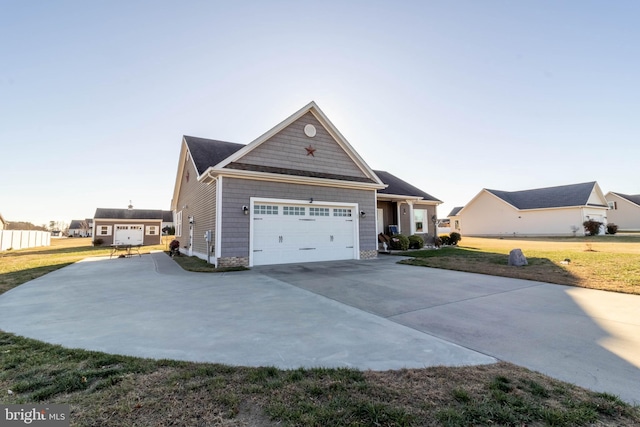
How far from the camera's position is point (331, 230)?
1300cm

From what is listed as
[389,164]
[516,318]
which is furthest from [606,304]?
[389,164]

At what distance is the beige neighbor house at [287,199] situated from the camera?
1076 centimetres

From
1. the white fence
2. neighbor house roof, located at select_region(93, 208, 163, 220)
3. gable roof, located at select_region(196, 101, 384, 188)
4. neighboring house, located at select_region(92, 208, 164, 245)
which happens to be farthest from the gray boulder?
neighbor house roof, located at select_region(93, 208, 163, 220)

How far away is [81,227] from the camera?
224 feet

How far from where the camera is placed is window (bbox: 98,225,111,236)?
31.2 meters

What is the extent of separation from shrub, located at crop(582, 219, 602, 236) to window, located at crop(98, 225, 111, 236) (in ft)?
162

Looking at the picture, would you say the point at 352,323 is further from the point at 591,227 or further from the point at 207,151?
the point at 591,227

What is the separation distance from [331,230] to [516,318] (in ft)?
29.2

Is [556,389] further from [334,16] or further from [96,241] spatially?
[96,241]

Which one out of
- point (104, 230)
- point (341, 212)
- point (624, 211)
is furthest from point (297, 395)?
point (624, 211)

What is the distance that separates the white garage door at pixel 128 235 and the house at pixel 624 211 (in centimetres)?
5905

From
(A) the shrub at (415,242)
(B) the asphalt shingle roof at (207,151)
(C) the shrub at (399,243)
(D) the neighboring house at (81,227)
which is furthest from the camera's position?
(D) the neighboring house at (81,227)

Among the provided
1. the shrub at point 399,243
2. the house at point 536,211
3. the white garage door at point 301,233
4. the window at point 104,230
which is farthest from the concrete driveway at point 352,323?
the window at point 104,230

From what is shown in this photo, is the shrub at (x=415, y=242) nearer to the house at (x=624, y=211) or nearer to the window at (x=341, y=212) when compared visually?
the window at (x=341, y=212)
